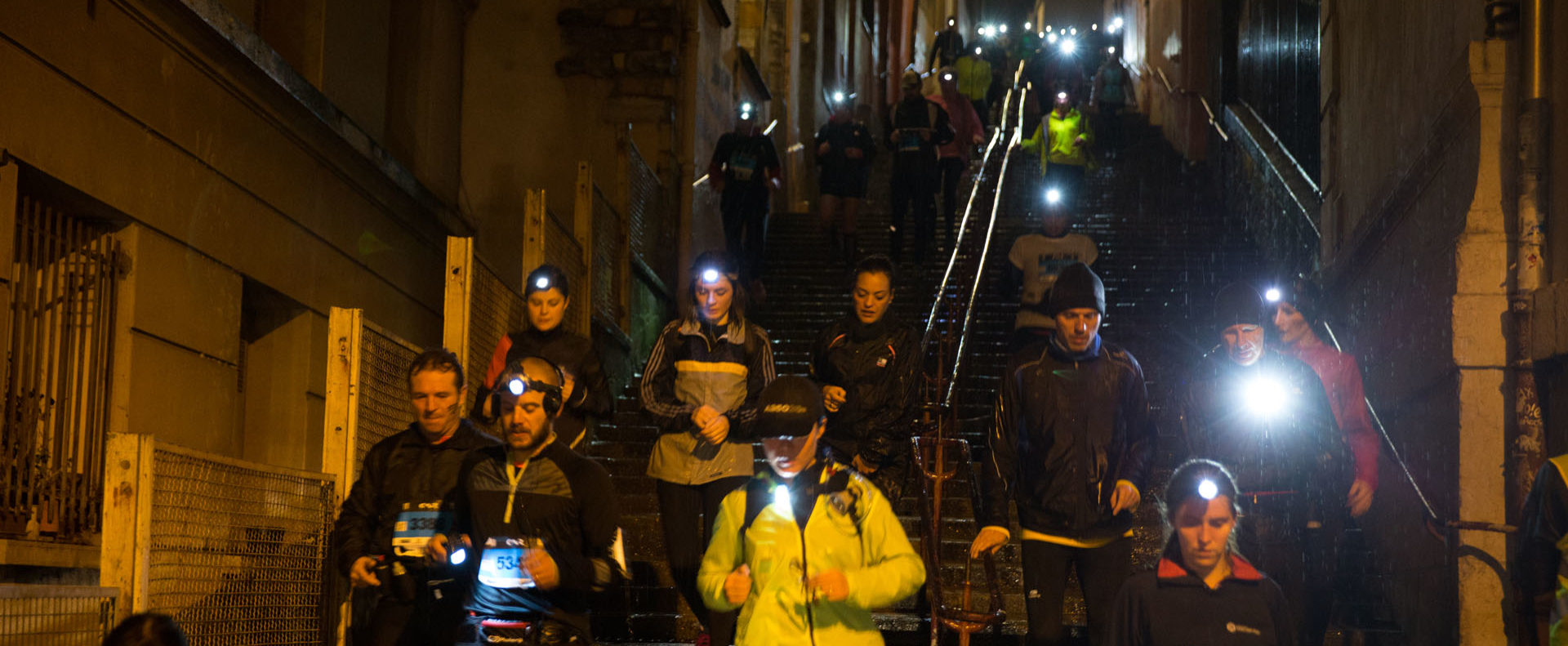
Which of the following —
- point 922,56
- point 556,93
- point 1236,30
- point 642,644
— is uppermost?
point 922,56

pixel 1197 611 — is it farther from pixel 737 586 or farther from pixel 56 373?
pixel 56 373

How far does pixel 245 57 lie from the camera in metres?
10.1

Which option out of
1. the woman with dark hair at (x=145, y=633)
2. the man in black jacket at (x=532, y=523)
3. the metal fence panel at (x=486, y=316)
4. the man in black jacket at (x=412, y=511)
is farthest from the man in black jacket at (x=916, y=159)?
the woman with dark hair at (x=145, y=633)

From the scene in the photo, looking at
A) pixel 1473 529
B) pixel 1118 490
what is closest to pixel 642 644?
pixel 1118 490

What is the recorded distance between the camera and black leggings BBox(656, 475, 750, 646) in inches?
275

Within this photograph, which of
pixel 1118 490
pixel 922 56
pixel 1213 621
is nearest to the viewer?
pixel 1213 621

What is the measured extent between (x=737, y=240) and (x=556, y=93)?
2.48 meters

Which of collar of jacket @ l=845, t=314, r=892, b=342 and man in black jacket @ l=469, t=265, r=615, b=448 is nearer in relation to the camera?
collar of jacket @ l=845, t=314, r=892, b=342

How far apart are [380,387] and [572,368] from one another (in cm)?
88

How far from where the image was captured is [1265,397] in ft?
22.0

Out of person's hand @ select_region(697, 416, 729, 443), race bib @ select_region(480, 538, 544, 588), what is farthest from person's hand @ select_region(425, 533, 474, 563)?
person's hand @ select_region(697, 416, 729, 443)

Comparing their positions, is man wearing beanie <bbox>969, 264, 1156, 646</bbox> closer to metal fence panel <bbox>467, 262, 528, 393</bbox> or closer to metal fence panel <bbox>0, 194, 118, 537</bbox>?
metal fence panel <bbox>467, 262, 528, 393</bbox>

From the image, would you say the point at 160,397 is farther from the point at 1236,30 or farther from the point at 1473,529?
the point at 1236,30

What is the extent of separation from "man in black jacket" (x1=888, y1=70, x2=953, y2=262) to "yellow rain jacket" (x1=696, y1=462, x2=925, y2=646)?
10831mm
